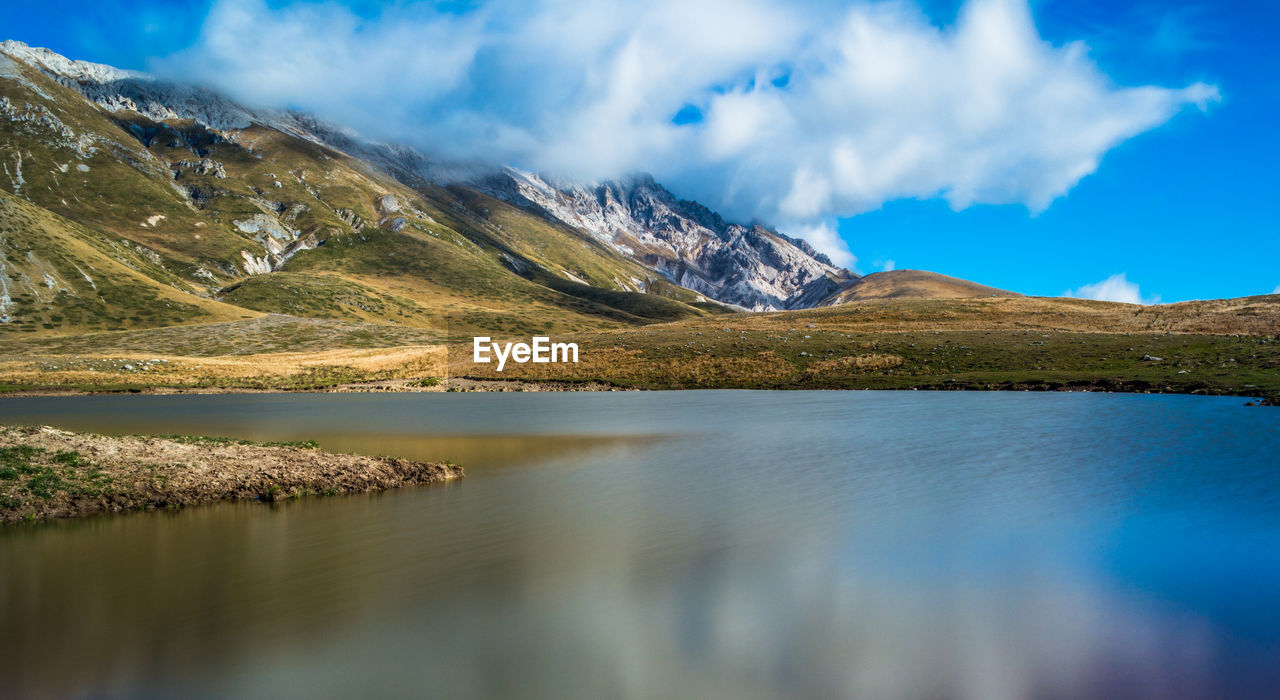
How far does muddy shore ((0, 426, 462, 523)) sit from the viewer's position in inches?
735

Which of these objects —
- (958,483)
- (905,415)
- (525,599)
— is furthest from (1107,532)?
(905,415)

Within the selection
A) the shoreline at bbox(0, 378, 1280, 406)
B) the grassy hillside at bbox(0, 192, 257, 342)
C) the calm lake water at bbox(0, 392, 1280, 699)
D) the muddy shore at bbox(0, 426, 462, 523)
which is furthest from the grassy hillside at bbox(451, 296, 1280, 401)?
the grassy hillside at bbox(0, 192, 257, 342)

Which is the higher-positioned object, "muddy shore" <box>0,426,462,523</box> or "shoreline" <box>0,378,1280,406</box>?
"shoreline" <box>0,378,1280,406</box>

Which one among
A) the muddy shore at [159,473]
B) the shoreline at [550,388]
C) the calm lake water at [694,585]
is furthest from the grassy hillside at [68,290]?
the calm lake water at [694,585]

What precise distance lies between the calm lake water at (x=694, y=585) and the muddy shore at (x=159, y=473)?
121 centimetres

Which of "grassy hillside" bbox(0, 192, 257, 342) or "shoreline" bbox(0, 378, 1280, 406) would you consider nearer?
"shoreline" bbox(0, 378, 1280, 406)

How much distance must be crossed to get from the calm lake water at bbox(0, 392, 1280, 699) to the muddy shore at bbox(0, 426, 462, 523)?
3.97 feet

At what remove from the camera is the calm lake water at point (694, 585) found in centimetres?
939

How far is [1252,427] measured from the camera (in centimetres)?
3344

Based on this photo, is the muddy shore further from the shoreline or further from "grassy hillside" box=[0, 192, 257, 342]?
"grassy hillside" box=[0, 192, 257, 342]

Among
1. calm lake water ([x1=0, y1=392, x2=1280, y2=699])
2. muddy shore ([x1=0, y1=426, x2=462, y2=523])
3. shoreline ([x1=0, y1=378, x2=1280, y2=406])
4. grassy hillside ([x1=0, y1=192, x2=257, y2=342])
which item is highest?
grassy hillside ([x1=0, y1=192, x2=257, y2=342])

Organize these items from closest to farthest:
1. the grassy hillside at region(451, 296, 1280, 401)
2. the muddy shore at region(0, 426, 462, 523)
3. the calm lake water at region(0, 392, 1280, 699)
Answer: the calm lake water at region(0, 392, 1280, 699)
the muddy shore at region(0, 426, 462, 523)
the grassy hillside at region(451, 296, 1280, 401)

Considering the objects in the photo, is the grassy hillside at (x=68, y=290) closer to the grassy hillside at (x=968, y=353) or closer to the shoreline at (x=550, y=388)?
the shoreline at (x=550, y=388)

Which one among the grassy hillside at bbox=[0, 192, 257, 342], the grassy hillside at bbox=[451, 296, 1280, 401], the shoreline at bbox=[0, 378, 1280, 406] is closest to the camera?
the shoreline at bbox=[0, 378, 1280, 406]
